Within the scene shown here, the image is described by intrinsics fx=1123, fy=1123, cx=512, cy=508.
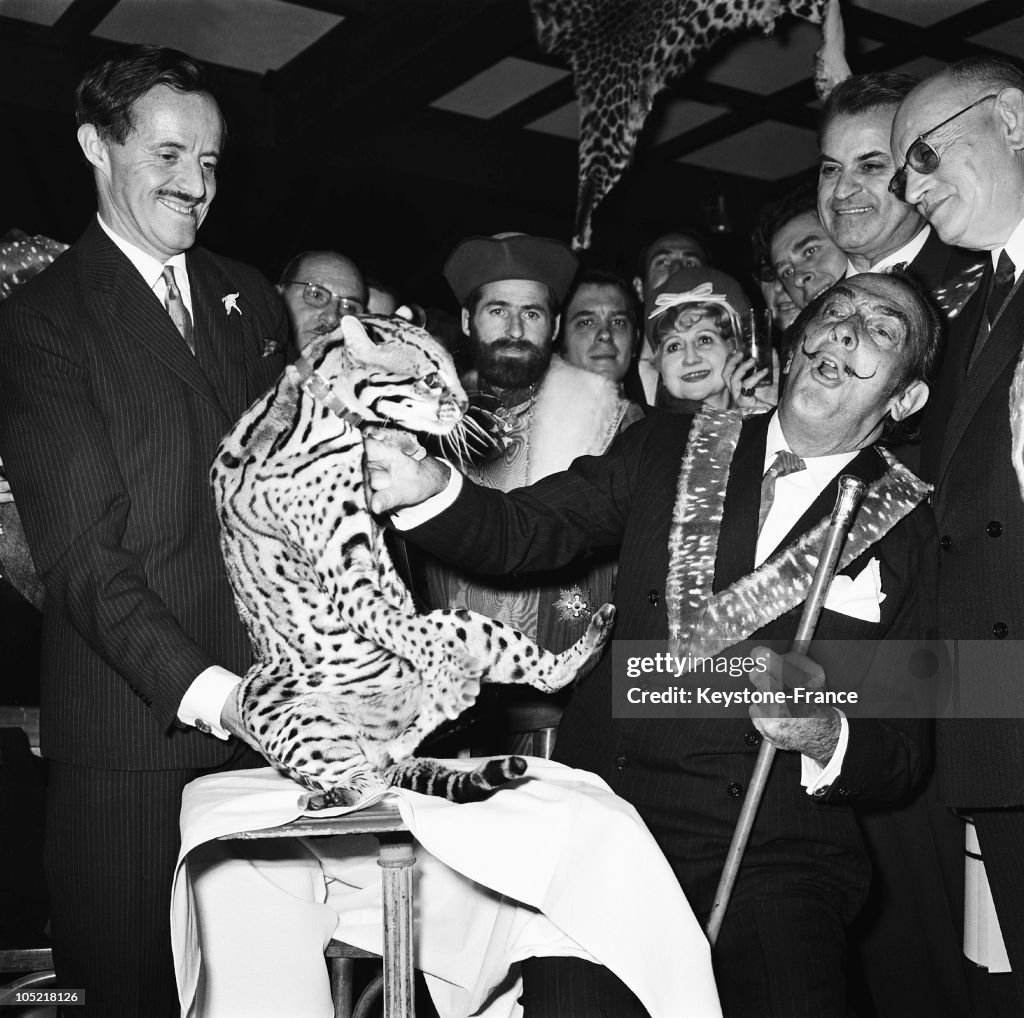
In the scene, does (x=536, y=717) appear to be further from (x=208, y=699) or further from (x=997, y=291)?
(x=997, y=291)

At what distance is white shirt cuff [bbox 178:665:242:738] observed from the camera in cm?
159

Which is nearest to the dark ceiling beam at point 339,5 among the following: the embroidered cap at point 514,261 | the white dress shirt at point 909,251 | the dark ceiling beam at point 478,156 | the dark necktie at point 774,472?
the dark ceiling beam at point 478,156

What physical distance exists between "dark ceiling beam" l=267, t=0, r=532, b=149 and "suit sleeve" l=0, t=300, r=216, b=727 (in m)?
2.87

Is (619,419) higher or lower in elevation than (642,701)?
higher

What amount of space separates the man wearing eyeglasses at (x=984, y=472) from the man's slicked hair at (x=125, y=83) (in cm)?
122

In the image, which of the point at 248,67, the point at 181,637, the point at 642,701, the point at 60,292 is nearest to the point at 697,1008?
the point at 642,701

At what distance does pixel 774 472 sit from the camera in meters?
1.93

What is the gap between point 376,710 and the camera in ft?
5.12

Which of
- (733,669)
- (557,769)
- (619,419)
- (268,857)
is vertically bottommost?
(268,857)

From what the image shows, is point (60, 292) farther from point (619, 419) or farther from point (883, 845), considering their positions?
point (883, 845)

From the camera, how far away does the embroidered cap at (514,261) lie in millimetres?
3002

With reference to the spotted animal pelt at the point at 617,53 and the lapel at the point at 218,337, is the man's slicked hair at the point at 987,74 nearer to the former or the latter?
the lapel at the point at 218,337

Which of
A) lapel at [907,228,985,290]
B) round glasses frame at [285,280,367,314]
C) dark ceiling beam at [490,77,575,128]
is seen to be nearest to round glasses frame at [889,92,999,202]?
lapel at [907,228,985,290]

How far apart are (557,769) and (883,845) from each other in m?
0.93
